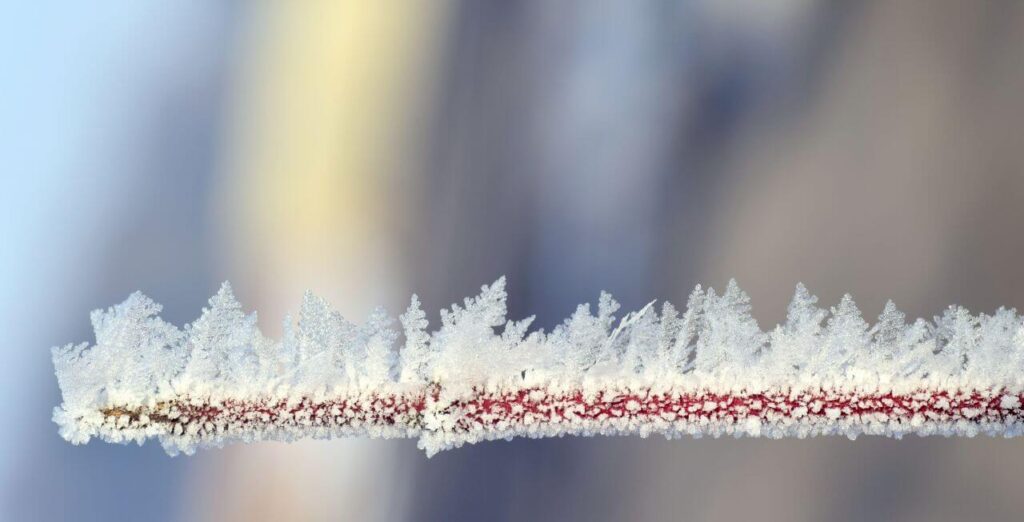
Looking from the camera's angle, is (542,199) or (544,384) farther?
(542,199)

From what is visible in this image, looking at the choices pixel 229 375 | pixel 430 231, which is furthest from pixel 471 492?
pixel 229 375

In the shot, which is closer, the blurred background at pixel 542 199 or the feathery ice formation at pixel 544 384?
the feathery ice formation at pixel 544 384

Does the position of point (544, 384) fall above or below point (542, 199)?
below

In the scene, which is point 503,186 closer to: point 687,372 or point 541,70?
point 541,70

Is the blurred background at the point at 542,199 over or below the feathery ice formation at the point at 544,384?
over
